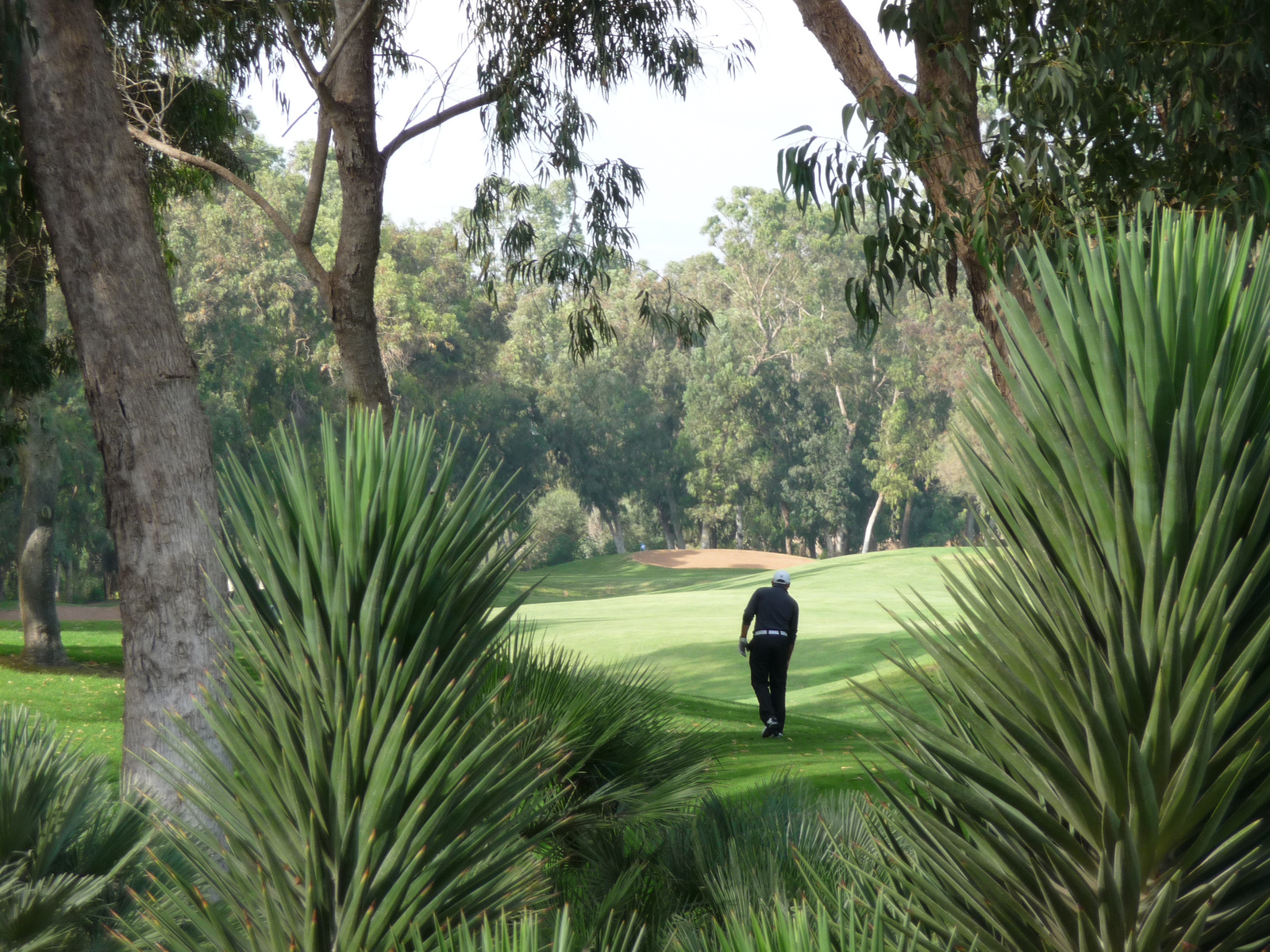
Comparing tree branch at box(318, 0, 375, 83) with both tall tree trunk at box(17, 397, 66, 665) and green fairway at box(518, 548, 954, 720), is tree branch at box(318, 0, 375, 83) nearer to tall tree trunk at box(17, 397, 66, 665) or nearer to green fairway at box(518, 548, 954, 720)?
green fairway at box(518, 548, 954, 720)

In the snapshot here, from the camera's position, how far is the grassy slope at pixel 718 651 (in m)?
9.11

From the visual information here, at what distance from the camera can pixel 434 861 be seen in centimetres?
97

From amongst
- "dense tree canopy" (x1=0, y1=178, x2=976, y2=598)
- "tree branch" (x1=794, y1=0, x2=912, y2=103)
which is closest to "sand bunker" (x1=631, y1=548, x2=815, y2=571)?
"dense tree canopy" (x1=0, y1=178, x2=976, y2=598)

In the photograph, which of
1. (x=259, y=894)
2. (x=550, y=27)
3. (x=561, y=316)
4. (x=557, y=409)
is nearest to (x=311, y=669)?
(x=259, y=894)

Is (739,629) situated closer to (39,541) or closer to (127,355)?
(39,541)

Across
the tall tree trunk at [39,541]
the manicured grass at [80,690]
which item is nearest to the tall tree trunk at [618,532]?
the manicured grass at [80,690]

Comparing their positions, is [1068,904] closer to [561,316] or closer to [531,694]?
[531,694]

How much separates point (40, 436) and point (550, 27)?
416 inches

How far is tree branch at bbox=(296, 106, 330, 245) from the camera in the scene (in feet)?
27.6

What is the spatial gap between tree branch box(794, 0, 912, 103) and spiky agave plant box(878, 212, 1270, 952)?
5694mm

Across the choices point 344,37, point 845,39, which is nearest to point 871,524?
point 344,37

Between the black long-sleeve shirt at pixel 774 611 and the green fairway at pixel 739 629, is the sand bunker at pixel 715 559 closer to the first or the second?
the green fairway at pixel 739 629

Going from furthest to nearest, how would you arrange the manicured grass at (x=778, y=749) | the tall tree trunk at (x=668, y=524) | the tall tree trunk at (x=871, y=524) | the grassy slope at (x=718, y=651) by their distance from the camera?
1. the tall tree trunk at (x=668, y=524)
2. the tall tree trunk at (x=871, y=524)
3. the grassy slope at (x=718, y=651)
4. the manicured grass at (x=778, y=749)

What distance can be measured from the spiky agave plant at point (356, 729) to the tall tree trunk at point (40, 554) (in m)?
15.7
